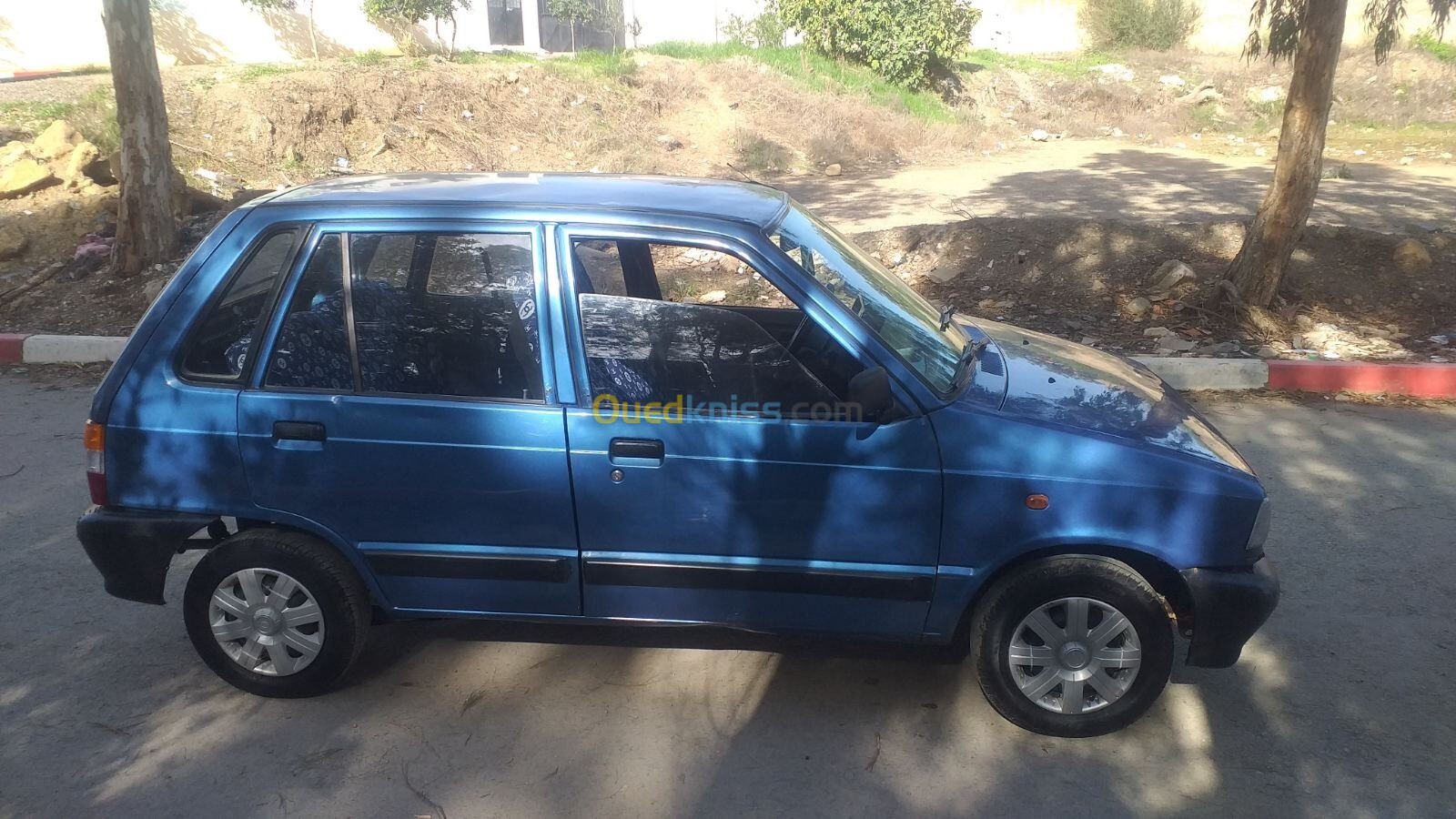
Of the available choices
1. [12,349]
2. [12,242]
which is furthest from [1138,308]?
[12,242]

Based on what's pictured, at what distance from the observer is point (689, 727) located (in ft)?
12.3

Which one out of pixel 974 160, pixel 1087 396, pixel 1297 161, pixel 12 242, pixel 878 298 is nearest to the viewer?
pixel 1087 396

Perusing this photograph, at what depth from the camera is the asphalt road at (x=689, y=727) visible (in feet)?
11.0

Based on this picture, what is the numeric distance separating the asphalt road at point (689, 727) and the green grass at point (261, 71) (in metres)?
13.6

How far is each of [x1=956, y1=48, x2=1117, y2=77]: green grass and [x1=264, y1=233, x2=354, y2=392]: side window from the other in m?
24.4

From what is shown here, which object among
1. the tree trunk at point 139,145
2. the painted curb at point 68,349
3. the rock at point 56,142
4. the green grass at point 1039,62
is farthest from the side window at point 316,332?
the green grass at point 1039,62

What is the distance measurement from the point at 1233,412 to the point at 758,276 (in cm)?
459

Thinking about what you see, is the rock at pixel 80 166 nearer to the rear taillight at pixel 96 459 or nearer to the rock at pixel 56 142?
the rock at pixel 56 142

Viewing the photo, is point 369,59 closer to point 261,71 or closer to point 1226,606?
point 261,71

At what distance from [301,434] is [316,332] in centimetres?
37

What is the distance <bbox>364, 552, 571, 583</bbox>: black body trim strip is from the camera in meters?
3.63

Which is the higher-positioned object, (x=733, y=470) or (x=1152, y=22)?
(x=1152, y=22)

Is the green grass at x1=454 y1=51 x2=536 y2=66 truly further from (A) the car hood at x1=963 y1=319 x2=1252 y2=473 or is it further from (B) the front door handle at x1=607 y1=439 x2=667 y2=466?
(B) the front door handle at x1=607 y1=439 x2=667 y2=466

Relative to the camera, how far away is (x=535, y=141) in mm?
17453
